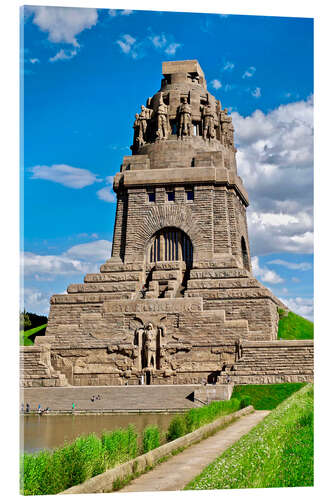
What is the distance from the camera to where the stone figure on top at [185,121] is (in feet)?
159

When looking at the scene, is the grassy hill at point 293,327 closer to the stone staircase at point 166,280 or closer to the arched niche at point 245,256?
the arched niche at point 245,256

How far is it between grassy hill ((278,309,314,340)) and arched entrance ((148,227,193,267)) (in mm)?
7307

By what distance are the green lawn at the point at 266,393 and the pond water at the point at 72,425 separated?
4172 millimetres

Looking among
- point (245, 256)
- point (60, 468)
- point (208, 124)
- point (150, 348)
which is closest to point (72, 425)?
point (150, 348)

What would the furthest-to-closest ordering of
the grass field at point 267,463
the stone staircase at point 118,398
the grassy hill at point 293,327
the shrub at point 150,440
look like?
the grassy hill at point 293,327, the stone staircase at point 118,398, the shrub at point 150,440, the grass field at point 267,463

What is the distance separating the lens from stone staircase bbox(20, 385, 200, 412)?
31891 mm

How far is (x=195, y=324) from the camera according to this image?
37.8 meters

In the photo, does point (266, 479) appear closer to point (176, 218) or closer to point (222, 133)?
point (176, 218)

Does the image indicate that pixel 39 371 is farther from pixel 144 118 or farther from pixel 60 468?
pixel 60 468

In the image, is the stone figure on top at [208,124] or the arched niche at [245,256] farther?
the arched niche at [245,256]

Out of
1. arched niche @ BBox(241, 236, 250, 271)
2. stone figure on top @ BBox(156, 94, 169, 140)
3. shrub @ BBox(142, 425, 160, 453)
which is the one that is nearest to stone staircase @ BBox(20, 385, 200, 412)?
shrub @ BBox(142, 425, 160, 453)

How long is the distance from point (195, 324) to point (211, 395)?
23.0 feet

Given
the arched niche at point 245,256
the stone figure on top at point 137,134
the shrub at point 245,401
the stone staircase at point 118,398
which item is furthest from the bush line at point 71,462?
the stone figure on top at point 137,134
